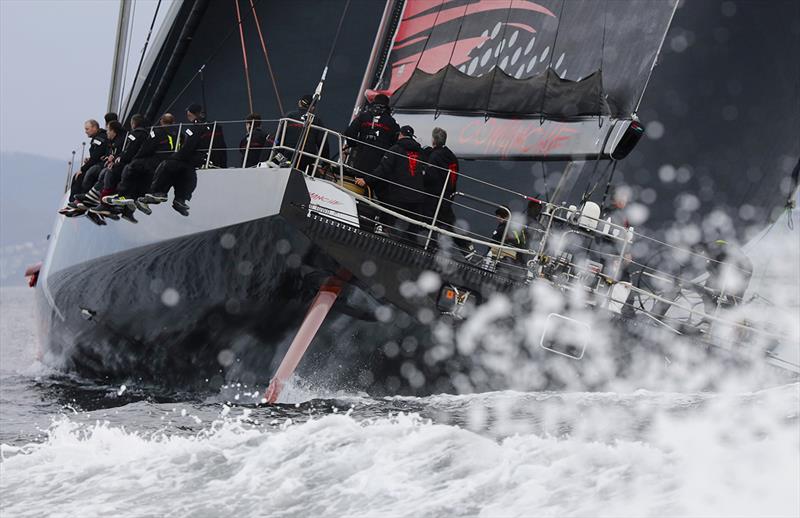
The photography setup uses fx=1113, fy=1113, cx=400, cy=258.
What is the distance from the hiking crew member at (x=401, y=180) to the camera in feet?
24.0

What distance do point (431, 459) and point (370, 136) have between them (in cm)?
327

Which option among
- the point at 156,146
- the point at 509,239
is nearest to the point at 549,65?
the point at 509,239

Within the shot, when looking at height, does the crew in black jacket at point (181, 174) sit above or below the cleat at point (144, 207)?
above

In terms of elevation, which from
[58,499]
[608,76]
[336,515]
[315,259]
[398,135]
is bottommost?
[58,499]

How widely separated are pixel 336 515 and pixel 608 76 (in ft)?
14.6

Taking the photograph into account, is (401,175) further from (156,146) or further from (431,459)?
(431,459)

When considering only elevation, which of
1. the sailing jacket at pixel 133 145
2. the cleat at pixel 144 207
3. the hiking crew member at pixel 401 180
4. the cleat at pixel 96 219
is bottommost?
the cleat at pixel 96 219

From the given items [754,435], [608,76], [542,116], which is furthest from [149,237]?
[754,435]

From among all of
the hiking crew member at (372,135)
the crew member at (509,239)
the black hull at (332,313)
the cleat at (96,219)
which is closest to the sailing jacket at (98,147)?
the cleat at (96,219)

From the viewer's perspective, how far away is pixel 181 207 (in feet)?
24.7

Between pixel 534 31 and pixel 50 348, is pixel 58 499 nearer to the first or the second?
pixel 534 31

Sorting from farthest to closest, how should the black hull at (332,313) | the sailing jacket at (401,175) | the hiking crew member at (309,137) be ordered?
the hiking crew member at (309,137), the sailing jacket at (401,175), the black hull at (332,313)

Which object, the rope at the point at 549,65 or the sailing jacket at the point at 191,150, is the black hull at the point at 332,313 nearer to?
the sailing jacket at the point at 191,150

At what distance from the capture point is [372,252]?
22.1 feet
